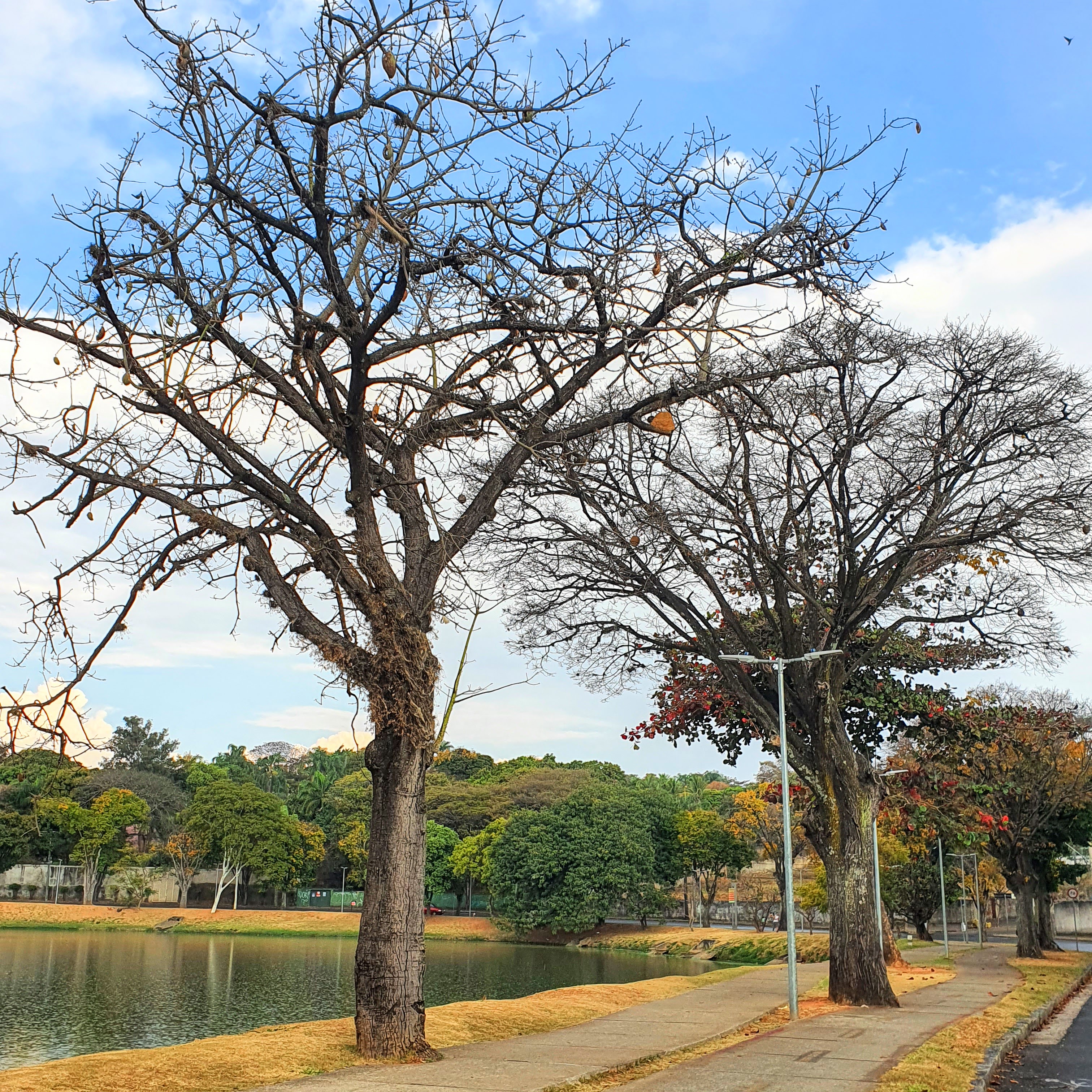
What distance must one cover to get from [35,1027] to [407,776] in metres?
14.3

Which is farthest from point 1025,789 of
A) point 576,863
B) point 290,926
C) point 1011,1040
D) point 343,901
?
point 343,901

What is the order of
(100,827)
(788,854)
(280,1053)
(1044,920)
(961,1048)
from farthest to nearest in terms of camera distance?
(100,827)
(1044,920)
(788,854)
(961,1048)
(280,1053)

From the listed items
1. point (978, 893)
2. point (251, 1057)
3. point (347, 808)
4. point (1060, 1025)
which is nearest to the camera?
point (251, 1057)

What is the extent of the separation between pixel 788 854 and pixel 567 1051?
16.5 feet

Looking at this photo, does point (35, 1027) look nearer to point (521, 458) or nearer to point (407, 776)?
point (407, 776)

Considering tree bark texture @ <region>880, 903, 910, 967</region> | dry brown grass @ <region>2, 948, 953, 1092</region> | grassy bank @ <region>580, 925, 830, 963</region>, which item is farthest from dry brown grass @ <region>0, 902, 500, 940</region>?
dry brown grass @ <region>2, 948, 953, 1092</region>

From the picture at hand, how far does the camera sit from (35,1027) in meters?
19.5

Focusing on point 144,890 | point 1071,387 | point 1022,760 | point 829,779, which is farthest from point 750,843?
point 1071,387

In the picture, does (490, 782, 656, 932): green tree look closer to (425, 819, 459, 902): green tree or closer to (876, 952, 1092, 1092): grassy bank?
(425, 819, 459, 902): green tree

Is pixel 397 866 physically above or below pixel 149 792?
below

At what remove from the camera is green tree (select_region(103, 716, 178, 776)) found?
273 feet

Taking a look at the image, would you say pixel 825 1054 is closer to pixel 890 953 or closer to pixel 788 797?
pixel 788 797

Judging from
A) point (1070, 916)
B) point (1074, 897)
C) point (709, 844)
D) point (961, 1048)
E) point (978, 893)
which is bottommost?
point (1070, 916)

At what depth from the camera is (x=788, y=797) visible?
603 inches
